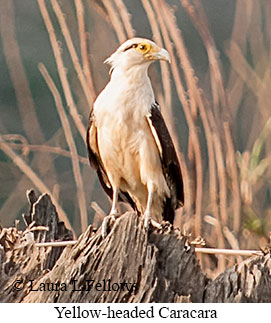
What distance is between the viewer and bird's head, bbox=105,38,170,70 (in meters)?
2.99

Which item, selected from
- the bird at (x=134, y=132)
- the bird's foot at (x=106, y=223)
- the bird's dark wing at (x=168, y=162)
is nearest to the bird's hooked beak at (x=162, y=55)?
the bird at (x=134, y=132)

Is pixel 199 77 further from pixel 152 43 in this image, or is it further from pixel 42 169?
pixel 42 169

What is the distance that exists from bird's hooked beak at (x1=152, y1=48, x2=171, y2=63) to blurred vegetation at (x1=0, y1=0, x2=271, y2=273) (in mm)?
45

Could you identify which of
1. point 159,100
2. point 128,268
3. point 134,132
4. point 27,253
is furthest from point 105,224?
point 159,100

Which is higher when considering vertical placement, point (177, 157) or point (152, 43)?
point (152, 43)

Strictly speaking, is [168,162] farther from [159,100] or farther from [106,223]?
[106,223]

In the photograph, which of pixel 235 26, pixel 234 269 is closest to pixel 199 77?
pixel 235 26

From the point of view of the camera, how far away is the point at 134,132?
120 inches

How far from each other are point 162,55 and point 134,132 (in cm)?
31

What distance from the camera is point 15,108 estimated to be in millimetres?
3225

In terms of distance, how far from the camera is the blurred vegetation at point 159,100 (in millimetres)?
2984
